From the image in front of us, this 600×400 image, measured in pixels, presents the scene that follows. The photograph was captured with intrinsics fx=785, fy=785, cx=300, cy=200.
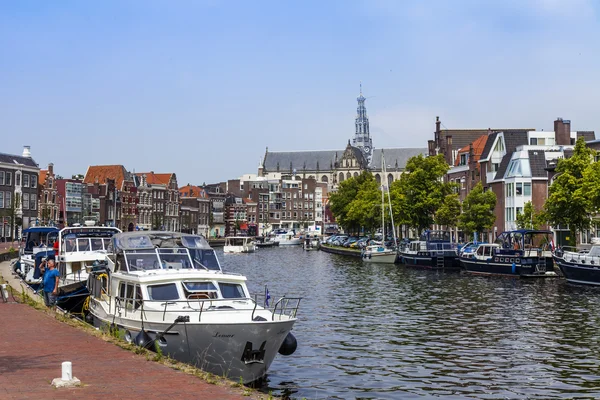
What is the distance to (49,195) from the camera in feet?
421

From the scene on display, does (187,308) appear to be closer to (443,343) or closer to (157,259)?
(157,259)

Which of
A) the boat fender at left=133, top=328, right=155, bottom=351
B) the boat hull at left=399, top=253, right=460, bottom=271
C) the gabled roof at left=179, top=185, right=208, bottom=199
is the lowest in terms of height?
the boat fender at left=133, top=328, right=155, bottom=351

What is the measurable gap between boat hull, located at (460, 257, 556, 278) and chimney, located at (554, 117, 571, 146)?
32.0 m

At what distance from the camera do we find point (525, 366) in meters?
26.6

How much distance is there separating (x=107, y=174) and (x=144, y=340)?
135359 mm

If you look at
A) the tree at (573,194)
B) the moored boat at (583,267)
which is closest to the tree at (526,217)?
the tree at (573,194)

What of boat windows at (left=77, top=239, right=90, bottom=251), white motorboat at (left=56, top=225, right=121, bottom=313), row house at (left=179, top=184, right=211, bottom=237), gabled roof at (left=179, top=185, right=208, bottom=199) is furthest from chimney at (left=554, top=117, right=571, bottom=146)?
gabled roof at (left=179, top=185, right=208, bottom=199)

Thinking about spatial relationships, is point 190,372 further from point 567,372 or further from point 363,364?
point 567,372

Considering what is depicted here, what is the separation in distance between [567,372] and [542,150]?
224 feet

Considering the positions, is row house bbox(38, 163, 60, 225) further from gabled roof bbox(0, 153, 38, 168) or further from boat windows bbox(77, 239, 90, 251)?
boat windows bbox(77, 239, 90, 251)

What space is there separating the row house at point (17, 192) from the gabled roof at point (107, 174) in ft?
95.5

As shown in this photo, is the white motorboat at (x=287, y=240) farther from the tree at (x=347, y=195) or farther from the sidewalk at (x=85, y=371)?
the sidewalk at (x=85, y=371)

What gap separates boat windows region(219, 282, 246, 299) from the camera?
25444mm

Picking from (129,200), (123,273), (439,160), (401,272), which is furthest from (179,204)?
(123,273)
